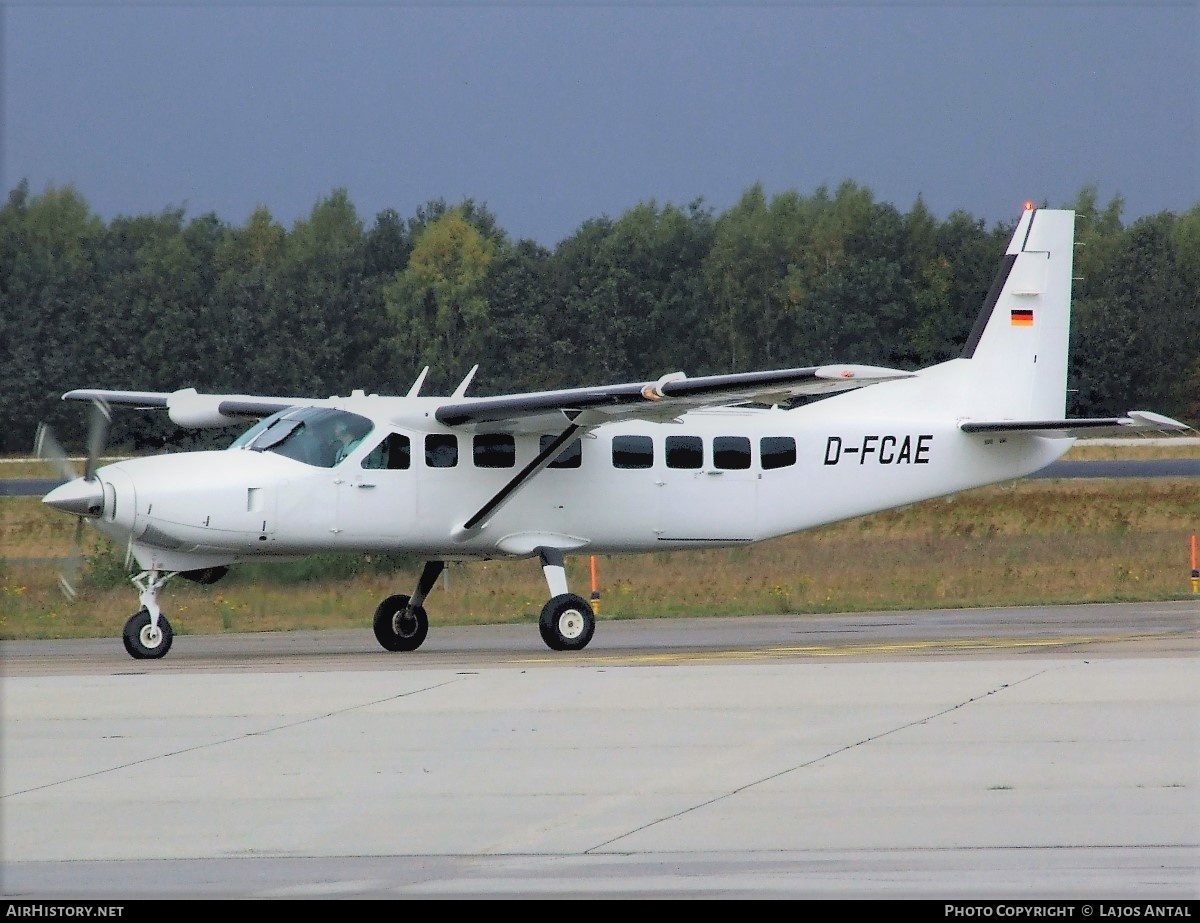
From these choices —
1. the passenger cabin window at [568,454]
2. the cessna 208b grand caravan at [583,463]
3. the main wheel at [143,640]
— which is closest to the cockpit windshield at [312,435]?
the cessna 208b grand caravan at [583,463]

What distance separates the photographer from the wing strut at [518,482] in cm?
1789

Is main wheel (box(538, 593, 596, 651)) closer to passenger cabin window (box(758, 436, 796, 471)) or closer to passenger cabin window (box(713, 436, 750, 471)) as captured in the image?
passenger cabin window (box(713, 436, 750, 471))

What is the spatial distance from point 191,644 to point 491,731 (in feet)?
30.1

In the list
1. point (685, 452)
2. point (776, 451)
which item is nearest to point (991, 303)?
point (776, 451)

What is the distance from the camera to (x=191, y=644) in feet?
64.8

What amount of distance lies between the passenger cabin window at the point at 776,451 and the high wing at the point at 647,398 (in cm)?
160

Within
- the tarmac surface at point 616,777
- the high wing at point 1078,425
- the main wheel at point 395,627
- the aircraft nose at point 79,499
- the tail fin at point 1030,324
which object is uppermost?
the tail fin at point 1030,324

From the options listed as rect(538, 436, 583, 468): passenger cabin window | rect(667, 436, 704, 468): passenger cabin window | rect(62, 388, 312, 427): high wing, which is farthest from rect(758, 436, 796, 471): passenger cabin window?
rect(62, 388, 312, 427): high wing

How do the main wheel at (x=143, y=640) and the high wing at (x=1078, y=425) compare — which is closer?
the main wheel at (x=143, y=640)

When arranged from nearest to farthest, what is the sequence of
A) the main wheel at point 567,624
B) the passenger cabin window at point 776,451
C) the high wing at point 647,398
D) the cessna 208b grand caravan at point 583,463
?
1. the high wing at point 647,398
2. the cessna 208b grand caravan at point 583,463
3. the main wheel at point 567,624
4. the passenger cabin window at point 776,451

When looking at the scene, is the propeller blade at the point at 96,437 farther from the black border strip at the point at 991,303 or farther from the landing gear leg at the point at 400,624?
the black border strip at the point at 991,303

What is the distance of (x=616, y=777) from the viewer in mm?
9742

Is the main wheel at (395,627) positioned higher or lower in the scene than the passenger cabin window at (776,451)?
lower

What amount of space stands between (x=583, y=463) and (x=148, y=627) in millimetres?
4641
